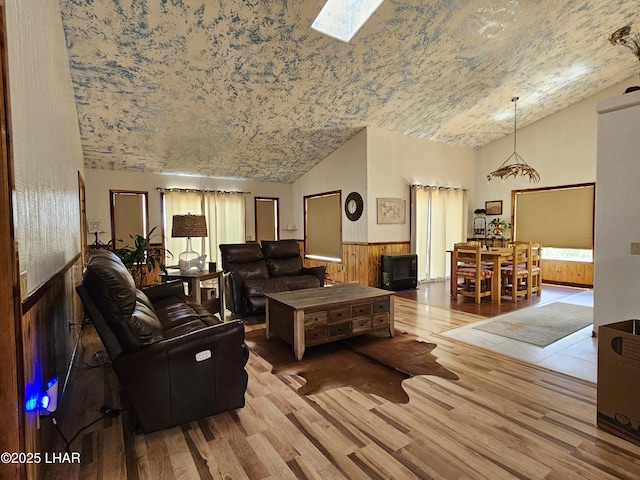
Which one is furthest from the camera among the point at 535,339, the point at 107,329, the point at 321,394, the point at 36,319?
the point at 535,339

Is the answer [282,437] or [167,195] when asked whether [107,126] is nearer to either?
[167,195]

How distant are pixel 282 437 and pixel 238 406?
0.40 meters

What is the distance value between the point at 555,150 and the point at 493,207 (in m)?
1.63

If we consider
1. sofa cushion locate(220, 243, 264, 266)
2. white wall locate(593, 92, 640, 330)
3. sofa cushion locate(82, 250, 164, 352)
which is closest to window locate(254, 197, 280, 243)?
sofa cushion locate(220, 243, 264, 266)

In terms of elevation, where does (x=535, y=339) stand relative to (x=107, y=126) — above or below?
below

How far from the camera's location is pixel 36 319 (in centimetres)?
163

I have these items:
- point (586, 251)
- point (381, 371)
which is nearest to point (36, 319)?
point (381, 371)

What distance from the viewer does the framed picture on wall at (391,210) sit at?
630 centimetres

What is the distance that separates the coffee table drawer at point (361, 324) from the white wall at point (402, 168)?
2969mm

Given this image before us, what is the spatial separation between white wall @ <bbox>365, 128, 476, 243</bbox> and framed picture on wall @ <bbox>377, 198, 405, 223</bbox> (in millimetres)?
97

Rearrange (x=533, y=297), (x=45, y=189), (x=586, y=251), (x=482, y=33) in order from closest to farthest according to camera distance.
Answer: (x=45, y=189) → (x=482, y=33) → (x=533, y=297) → (x=586, y=251)

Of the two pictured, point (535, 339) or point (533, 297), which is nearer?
point (535, 339)

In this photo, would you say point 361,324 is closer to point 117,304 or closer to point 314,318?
point 314,318

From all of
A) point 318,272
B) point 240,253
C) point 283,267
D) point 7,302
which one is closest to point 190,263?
point 240,253
